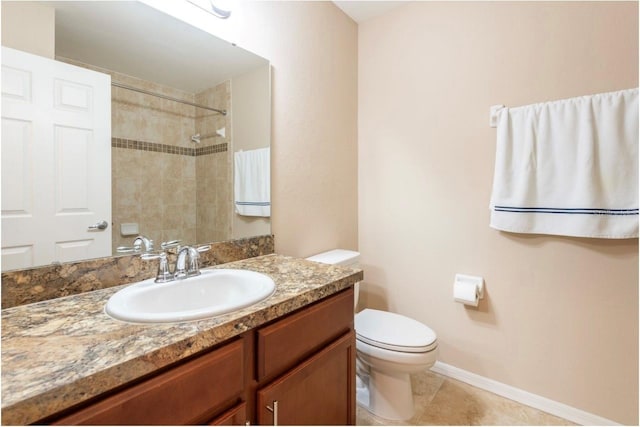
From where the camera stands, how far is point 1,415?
1.41ft

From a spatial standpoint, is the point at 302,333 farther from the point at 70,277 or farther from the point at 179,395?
the point at 70,277

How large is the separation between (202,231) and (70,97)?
0.63 metres

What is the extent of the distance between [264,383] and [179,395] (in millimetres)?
264

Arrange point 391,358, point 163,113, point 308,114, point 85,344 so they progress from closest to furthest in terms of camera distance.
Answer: point 85,344
point 163,113
point 391,358
point 308,114

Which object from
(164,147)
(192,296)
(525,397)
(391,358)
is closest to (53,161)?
(164,147)

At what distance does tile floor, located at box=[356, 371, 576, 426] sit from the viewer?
151 centimetres

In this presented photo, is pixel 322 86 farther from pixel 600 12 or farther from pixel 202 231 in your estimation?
pixel 600 12

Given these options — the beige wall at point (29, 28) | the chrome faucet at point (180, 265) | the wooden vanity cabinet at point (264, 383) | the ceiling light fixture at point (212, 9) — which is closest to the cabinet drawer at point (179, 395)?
→ the wooden vanity cabinet at point (264, 383)

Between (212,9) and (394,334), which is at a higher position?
(212,9)

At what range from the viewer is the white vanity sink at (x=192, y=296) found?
0.75 m

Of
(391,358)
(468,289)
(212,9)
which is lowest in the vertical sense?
(391,358)

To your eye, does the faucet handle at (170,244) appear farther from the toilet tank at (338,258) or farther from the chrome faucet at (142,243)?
the toilet tank at (338,258)

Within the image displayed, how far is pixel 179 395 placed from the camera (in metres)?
0.64

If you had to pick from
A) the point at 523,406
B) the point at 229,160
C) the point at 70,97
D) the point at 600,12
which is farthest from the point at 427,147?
the point at 70,97
